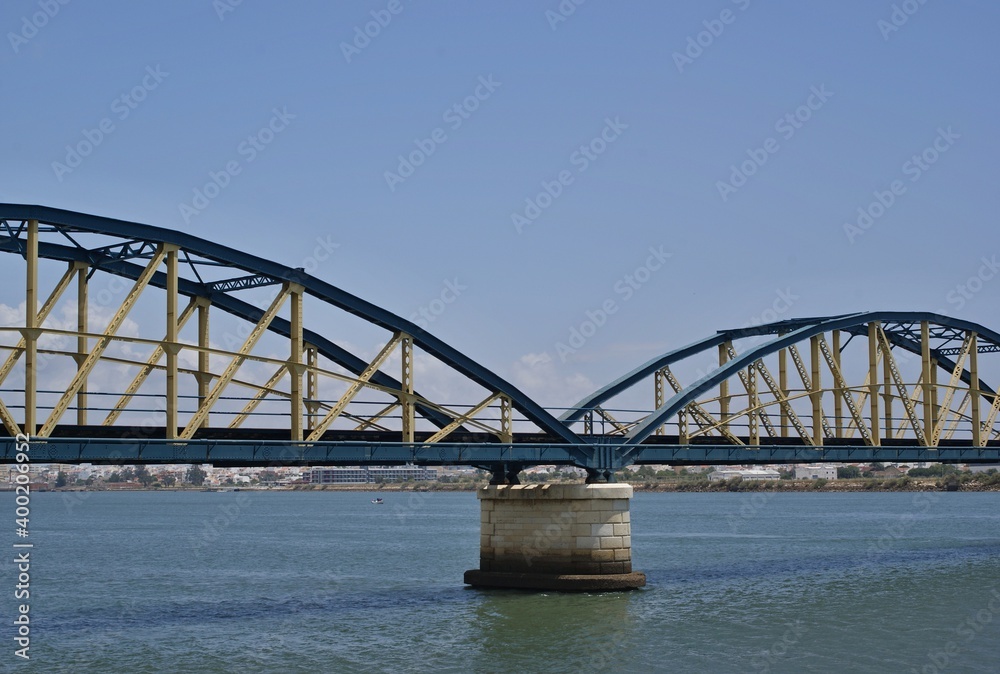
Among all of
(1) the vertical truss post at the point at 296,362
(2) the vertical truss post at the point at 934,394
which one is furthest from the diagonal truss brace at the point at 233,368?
(2) the vertical truss post at the point at 934,394

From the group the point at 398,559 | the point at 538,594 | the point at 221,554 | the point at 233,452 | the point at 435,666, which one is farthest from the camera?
the point at 221,554

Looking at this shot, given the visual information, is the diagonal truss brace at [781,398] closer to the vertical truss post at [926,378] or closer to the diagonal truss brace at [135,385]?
the vertical truss post at [926,378]

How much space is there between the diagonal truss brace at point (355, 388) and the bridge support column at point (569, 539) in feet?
25.6

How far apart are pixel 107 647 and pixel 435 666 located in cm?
940

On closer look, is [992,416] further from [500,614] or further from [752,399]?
[500,614]

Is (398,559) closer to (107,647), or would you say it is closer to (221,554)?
(221,554)

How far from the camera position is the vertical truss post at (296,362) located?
3803cm

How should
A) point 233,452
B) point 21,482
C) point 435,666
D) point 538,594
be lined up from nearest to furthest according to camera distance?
point 21,482 < point 435,666 < point 233,452 < point 538,594

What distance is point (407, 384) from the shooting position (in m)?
41.2

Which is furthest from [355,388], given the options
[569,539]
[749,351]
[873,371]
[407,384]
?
[873,371]

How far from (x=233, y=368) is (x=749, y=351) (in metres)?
25.1

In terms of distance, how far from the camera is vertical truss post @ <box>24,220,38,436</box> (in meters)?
32.9

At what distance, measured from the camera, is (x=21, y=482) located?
2916 cm

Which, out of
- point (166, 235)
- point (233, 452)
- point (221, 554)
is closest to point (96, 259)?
point (166, 235)
